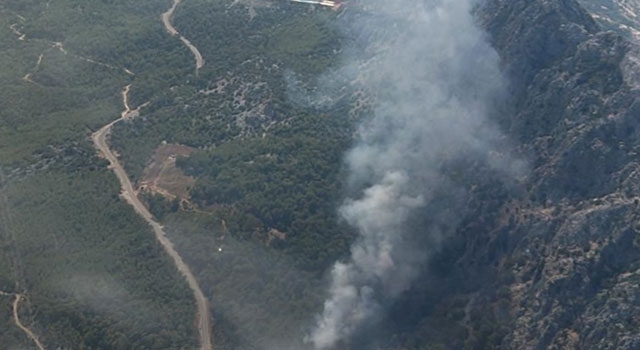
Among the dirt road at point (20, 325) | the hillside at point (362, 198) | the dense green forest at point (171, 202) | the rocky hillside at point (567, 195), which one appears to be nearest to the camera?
the rocky hillside at point (567, 195)

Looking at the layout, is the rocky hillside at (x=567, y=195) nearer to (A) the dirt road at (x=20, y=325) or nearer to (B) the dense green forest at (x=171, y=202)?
(B) the dense green forest at (x=171, y=202)

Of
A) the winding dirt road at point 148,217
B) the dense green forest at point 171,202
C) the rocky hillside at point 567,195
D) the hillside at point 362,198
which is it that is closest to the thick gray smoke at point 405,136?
the hillside at point 362,198

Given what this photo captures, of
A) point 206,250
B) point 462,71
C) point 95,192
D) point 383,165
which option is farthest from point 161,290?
point 462,71

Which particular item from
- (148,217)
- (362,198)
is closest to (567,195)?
(362,198)

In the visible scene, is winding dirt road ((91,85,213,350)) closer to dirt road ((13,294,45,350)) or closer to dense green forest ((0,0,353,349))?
dense green forest ((0,0,353,349))

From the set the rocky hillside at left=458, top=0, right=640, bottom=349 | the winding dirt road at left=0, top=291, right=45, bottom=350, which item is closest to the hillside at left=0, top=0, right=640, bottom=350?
the rocky hillside at left=458, top=0, right=640, bottom=349

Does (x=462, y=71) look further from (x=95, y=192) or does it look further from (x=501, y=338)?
(x=95, y=192)
